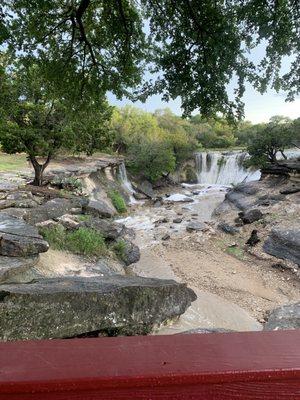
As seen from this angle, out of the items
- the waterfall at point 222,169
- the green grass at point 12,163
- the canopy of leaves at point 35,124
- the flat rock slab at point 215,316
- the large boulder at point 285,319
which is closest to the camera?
the large boulder at point 285,319

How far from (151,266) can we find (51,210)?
3.85m

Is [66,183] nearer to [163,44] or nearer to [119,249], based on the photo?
[119,249]

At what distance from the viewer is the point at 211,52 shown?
5184mm

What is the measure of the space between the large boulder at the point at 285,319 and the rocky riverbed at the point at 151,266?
34mm

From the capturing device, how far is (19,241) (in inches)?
231

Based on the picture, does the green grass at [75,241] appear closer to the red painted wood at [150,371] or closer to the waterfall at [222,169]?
the red painted wood at [150,371]

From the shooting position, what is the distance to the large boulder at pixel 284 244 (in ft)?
37.4

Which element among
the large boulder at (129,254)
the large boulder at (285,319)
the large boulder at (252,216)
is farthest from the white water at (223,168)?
the large boulder at (285,319)

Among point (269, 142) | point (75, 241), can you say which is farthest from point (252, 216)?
point (269, 142)

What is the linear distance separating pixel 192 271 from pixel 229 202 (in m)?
11.6

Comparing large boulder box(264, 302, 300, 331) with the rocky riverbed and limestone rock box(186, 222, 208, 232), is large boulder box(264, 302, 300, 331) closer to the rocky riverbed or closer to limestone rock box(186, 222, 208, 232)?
the rocky riverbed

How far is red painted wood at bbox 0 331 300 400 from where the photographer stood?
858 mm

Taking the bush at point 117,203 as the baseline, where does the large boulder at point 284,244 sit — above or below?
above

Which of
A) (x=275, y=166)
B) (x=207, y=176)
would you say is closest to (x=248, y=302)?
(x=275, y=166)
